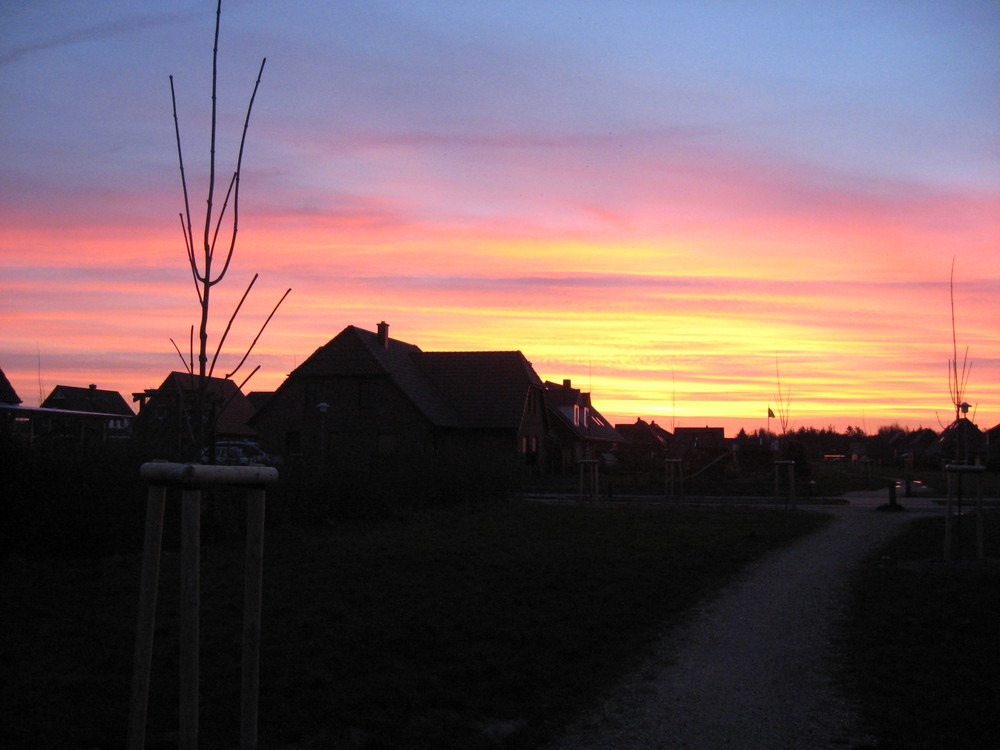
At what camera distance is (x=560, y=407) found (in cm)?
6369

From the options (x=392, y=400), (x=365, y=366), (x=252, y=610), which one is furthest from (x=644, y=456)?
(x=252, y=610)

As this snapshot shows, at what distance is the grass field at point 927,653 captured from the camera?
5.54 m

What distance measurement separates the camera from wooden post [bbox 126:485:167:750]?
12.5 feet

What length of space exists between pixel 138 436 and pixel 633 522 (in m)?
10.6

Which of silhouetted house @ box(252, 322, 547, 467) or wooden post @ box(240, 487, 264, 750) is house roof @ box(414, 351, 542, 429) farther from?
wooden post @ box(240, 487, 264, 750)

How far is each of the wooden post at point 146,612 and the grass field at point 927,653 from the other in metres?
3.97

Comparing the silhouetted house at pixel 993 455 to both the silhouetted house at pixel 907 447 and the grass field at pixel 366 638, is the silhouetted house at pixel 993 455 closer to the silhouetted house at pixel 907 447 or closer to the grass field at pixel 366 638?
the silhouetted house at pixel 907 447

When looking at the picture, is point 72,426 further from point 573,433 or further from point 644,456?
point 573,433

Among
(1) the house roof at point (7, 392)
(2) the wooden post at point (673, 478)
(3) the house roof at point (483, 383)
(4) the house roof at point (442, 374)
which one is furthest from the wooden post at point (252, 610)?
(3) the house roof at point (483, 383)

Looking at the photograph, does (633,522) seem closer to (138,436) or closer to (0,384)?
(138,436)

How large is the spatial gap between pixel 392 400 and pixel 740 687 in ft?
129

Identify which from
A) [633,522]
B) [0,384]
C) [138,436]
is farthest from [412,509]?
[0,384]

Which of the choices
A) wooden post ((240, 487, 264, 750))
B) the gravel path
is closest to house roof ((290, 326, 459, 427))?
the gravel path

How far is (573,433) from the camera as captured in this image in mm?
60219
